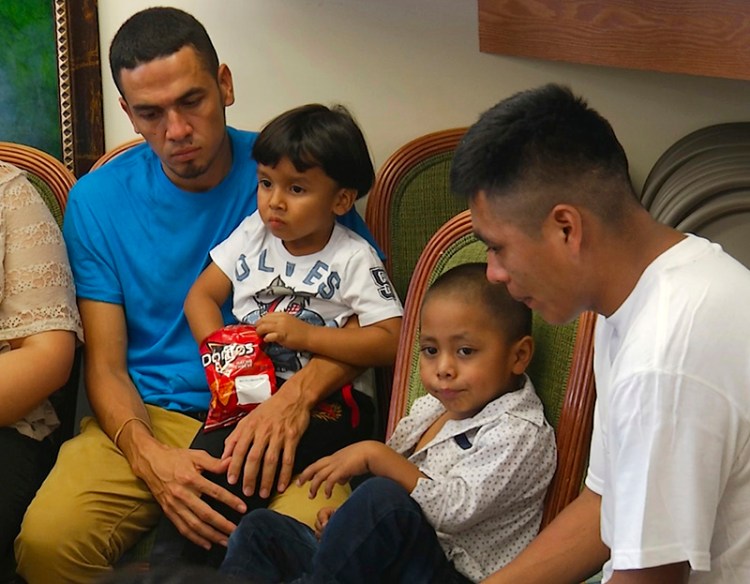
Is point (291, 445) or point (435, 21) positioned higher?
point (435, 21)

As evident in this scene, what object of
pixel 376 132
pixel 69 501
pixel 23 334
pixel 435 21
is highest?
pixel 435 21

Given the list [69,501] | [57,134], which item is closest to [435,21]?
[57,134]

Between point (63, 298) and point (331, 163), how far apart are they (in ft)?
1.94

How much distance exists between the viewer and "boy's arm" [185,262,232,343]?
2.06 m

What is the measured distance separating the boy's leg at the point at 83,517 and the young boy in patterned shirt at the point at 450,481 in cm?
36

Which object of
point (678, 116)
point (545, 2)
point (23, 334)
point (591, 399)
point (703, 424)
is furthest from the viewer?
point (678, 116)

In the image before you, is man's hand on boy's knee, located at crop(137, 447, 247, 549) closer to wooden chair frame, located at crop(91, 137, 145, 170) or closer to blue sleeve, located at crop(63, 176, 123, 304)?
blue sleeve, located at crop(63, 176, 123, 304)

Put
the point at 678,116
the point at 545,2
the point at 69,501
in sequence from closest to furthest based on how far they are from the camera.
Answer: the point at 69,501 < the point at 545,2 < the point at 678,116

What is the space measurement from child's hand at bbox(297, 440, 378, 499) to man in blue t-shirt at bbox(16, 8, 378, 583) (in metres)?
0.19

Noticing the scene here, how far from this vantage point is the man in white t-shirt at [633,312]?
1.11m

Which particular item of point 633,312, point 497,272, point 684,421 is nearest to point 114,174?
point 497,272

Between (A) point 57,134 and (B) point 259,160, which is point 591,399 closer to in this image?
(B) point 259,160

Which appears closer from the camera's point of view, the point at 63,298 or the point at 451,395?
the point at 451,395

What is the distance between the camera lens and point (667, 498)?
43.7 inches
